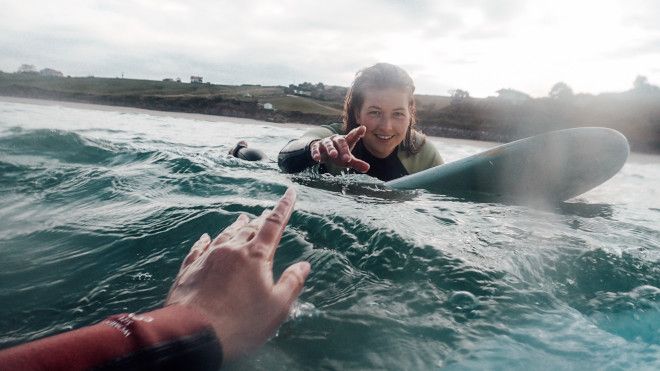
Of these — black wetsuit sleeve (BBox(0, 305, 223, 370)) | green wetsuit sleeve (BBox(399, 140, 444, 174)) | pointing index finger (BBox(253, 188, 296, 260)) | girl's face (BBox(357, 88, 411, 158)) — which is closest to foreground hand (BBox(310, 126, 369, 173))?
girl's face (BBox(357, 88, 411, 158))

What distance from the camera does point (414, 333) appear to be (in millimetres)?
1614

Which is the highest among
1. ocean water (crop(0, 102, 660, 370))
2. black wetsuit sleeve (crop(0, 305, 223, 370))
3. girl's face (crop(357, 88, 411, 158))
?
girl's face (crop(357, 88, 411, 158))

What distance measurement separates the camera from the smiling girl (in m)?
4.24

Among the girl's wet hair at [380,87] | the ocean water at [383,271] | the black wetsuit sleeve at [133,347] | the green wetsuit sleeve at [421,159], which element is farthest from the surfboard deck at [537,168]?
the black wetsuit sleeve at [133,347]

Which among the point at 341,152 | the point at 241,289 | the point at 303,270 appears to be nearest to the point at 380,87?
the point at 341,152

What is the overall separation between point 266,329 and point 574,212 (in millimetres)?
3221

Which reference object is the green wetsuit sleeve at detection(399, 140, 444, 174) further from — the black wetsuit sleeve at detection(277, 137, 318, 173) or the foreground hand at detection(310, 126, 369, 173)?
the foreground hand at detection(310, 126, 369, 173)

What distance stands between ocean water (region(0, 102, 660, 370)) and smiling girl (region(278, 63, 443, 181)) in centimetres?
54

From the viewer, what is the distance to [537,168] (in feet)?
13.0

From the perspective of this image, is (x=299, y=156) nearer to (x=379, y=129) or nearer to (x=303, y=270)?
(x=379, y=129)

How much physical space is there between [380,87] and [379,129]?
0.42 m

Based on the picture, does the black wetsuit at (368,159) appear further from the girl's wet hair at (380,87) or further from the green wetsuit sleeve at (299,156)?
the girl's wet hair at (380,87)

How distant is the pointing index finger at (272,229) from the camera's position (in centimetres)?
148

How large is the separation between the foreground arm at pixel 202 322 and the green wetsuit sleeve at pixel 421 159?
3.23 m
